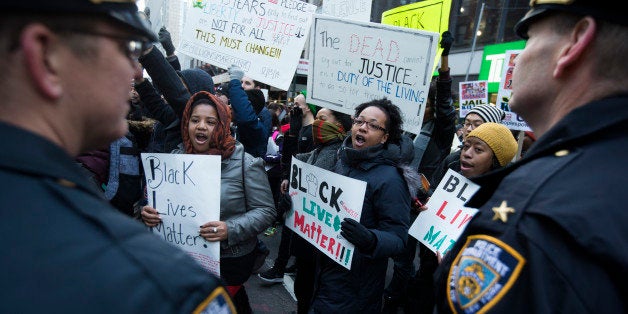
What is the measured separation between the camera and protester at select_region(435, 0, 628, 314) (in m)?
0.78

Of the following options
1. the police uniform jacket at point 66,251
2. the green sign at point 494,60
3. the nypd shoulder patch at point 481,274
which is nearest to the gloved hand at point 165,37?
the police uniform jacket at point 66,251

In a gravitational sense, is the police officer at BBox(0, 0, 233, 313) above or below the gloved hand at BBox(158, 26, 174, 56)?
below

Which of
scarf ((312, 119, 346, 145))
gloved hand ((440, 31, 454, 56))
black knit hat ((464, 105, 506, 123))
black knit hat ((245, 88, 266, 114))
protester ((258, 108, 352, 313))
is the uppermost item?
gloved hand ((440, 31, 454, 56))

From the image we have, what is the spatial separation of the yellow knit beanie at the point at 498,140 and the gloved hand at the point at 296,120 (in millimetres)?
2681

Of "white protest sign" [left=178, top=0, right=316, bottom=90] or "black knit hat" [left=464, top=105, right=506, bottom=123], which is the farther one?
"black knit hat" [left=464, top=105, right=506, bottom=123]

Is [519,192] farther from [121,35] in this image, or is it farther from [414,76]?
[414,76]

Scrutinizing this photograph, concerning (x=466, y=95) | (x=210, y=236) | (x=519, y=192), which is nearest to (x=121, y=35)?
(x=519, y=192)

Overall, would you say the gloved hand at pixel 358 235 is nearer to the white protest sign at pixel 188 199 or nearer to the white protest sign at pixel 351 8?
the white protest sign at pixel 188 199

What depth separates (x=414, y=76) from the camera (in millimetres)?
3393

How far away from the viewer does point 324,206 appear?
9.11 feet

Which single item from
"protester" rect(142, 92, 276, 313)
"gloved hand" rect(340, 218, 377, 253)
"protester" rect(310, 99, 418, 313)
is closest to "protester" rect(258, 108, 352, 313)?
"protester" rect(310, 99, 418, 313)

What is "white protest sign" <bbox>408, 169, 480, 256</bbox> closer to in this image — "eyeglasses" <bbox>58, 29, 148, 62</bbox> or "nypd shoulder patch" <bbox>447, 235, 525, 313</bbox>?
"nypd shoulder patch" <bbox>447, 235, 525, 313</bbox>

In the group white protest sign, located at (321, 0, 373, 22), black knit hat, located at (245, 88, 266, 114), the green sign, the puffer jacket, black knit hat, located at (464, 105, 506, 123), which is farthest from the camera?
the green sign

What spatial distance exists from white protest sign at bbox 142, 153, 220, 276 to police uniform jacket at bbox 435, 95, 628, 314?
1.84m
